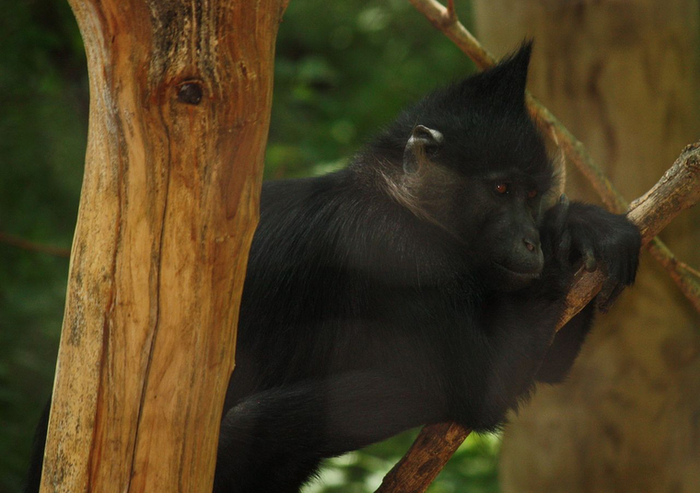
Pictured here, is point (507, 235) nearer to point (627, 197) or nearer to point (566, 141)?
point (566, 141)

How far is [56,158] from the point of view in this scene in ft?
19.2

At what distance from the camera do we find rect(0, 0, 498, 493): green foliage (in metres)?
5.58

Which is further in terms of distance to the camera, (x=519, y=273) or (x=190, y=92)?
(x=519, y=273)

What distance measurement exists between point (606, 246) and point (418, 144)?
912 millimetres

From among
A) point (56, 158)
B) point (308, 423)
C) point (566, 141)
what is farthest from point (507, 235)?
point (56, 158)

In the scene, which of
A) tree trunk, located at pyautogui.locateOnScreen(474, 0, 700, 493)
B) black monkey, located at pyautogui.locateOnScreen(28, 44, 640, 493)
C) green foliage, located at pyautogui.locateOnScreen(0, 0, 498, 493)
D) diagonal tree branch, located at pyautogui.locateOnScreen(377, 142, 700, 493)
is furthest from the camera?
green foliage, located at pyautogui.locateOnScreen(0, 0, 498, 493)

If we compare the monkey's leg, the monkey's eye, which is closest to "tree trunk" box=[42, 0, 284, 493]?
the monkey's leg

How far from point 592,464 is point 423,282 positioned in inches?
111

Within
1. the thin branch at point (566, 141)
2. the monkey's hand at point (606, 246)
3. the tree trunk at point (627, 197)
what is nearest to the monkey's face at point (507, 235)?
the monkey's hand at point (606, 246)

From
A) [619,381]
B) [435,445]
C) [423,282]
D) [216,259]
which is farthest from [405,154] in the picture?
[619,381]

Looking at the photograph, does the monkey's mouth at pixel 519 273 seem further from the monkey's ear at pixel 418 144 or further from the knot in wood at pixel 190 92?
the knot in wood at pixel 190 92

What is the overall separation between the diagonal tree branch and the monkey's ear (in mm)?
876

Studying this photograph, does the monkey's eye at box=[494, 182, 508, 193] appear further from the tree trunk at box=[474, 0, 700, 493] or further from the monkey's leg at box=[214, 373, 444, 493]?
the tree trunk at box=[474, 0, 700, 493]

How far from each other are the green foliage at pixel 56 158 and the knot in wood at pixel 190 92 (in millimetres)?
2434
